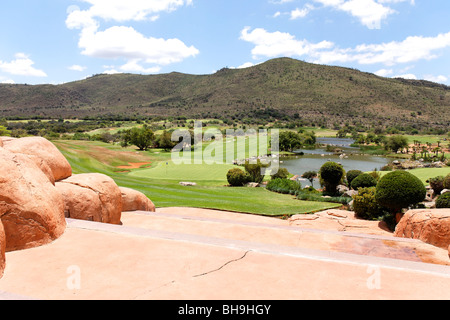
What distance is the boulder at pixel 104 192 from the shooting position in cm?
777

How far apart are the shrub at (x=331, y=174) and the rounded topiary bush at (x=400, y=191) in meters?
11.2

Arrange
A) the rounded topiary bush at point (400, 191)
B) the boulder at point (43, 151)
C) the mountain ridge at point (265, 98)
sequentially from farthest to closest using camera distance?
the mountain ridge at point (265, 98) → the rounded topiary bush at point (400, 191) → the boulder at point (43, 151)

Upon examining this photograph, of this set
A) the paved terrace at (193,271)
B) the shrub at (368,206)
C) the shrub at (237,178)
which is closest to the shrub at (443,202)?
the shrub at (368,206)

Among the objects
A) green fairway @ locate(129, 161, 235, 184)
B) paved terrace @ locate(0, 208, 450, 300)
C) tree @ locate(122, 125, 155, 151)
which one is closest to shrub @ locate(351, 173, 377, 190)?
green fairway @ locate(129, 161, 235, 184)

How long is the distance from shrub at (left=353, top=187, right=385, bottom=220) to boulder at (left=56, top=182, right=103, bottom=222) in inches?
521

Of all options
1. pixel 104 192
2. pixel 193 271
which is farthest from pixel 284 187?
pixel 193 271

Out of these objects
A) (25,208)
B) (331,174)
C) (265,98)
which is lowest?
(331,174)

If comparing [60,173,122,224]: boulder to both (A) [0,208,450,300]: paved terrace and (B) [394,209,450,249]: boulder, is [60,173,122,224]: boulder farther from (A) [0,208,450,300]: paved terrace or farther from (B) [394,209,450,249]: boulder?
(B) [394,209,450,249]: boulder

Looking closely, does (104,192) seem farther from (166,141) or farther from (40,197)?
(166,141)

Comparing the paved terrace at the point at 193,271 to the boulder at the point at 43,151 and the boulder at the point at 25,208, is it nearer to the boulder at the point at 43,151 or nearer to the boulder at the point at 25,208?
the boulder at the point at 25,208

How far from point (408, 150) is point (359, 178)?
60390mm

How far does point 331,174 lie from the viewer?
25.5 m

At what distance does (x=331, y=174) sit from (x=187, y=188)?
11.9 metres
